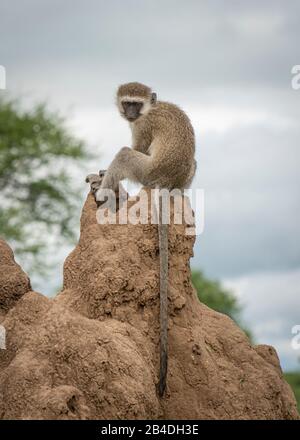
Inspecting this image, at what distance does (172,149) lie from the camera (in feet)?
34.4

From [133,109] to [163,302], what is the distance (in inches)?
122

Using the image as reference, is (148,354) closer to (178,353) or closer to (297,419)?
(178,353)

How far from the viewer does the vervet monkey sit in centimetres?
1034

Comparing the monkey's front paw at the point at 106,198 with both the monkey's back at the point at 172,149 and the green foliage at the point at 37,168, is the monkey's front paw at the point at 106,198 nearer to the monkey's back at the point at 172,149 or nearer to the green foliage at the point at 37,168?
the monkey's back at the point at 172,149

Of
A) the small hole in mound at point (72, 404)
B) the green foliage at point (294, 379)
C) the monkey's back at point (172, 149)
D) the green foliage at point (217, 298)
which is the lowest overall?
the small hole in mound at point (72, 404)

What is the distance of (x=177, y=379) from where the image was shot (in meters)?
8.81

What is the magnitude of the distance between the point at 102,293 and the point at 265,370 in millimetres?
1811

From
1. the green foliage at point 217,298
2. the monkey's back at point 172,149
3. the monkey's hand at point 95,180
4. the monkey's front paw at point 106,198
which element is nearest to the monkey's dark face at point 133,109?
the monkey's back at point 172,149

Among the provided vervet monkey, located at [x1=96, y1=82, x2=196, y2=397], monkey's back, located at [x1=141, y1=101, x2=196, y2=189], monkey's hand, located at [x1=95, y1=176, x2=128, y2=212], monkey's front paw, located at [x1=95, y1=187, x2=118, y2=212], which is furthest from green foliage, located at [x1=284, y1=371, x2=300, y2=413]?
monkey's front paw, located at [x1=95, y1=187, x2=118, y2=212]

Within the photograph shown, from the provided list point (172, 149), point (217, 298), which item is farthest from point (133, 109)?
point (217, 298)

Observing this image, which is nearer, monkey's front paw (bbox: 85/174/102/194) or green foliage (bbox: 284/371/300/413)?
monkey's front paw (bbox: 85/174/102/194)

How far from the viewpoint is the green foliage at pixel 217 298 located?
35.0 metres

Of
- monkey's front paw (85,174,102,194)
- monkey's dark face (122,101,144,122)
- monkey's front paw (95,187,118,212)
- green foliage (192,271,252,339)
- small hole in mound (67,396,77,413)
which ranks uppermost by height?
green foliage (192,271,252,339)

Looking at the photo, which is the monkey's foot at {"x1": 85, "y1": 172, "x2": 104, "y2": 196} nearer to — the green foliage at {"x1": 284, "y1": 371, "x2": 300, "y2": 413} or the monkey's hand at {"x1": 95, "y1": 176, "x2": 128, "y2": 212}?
the monkey's hand at {"x1": 95, "y1": 176, "x2": 128, "y2": 212}
